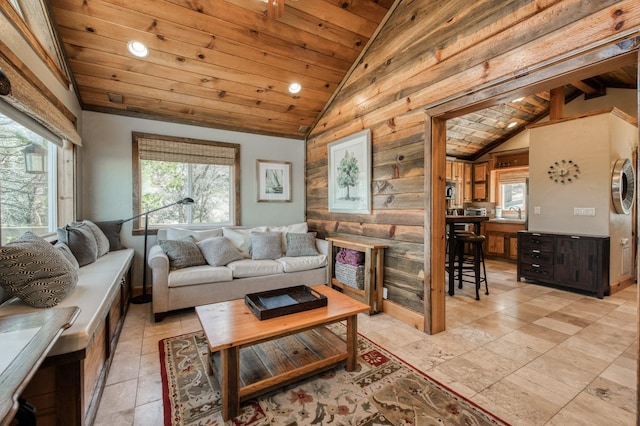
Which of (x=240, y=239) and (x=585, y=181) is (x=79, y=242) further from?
(x=585, y=181)

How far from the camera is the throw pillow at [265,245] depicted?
3.72 m

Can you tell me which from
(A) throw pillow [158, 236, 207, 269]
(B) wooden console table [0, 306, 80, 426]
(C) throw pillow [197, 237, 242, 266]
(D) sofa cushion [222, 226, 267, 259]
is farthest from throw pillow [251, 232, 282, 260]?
(B) wooden console table [0, 306, 80, 426]

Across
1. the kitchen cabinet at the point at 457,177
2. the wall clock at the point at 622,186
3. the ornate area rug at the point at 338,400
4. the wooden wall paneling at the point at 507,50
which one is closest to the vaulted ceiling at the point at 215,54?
the wooden wall paneling at the point at 507,50

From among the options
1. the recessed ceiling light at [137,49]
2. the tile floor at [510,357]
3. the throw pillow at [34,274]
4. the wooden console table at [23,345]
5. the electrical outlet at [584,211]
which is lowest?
the tile floor at [510,357]

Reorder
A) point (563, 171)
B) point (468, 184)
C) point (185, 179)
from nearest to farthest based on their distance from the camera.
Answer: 1. point (185, 179)
2. point (563, 171)
3. point (468, 184)

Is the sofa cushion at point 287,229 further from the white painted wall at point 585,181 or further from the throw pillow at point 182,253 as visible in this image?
the white painted wall at point 585,181

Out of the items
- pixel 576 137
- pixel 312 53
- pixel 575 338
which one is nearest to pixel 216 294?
pixel 312 53

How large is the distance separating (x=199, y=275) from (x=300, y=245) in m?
1.40

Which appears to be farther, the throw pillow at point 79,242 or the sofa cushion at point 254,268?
the sofa cushion at point 254,268

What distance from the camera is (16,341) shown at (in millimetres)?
1047

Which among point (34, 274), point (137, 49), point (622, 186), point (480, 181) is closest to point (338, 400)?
point (34, 274)

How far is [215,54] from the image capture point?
10.3ft

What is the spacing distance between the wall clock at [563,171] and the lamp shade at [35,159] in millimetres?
6346

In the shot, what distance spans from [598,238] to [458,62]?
3.29m
